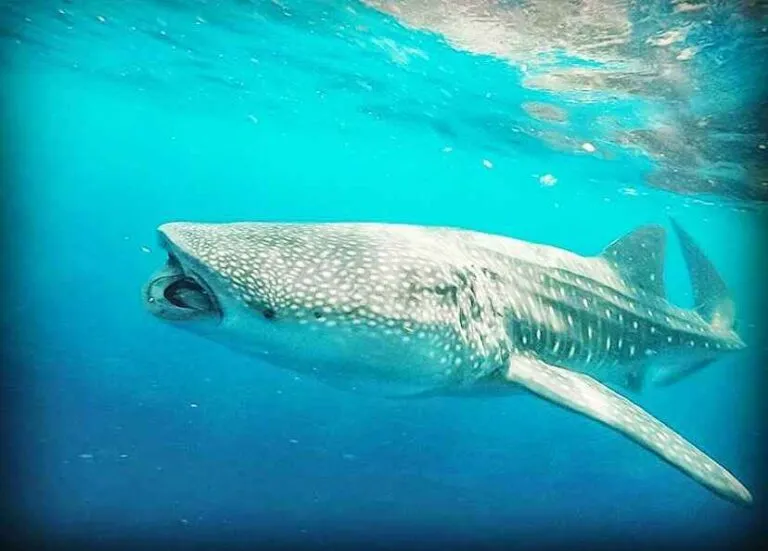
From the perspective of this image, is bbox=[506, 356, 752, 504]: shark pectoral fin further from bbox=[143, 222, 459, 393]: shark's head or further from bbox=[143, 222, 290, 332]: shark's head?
bbox=[143, 222, 290, 332]: shark's head

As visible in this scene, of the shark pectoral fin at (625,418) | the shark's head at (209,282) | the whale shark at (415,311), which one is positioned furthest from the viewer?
the shark pectoral fin at (625,418)

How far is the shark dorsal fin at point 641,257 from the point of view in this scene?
7574mm

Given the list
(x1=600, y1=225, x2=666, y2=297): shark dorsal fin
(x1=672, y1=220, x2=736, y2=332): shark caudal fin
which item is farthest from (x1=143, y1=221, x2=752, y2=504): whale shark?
(x1=672, y1=220, x2=736, y2=332): shark caudal fin

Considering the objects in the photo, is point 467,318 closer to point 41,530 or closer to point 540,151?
point 41,530

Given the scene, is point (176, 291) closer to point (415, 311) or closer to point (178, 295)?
point (178, 295)

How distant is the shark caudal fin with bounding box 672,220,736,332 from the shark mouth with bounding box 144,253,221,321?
7401 millimetres

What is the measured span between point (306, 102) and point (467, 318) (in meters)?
18.5

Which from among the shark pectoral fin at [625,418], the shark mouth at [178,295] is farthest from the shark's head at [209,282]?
the shark pectoral fin at [625,418]

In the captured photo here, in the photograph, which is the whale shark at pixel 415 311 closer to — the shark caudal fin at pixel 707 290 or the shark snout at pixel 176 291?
the shark snout at pixel 176 291

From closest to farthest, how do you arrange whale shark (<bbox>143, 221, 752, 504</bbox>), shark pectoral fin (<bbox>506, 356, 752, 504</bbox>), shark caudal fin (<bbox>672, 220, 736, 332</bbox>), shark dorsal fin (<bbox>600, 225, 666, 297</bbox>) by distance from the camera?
whale shark (<bbox>143, 221, 752, 504</bbox>)
shark pectoral fin (<bbox>506, 356, 752, 504</bbox>)
shark dorsal fin (<bbox>600, 225, 666, 297</bbox>)
shark caudal fin (<bbox>672, 220, 736, 332</bbox>)

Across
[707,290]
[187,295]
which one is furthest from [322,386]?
[187,295]

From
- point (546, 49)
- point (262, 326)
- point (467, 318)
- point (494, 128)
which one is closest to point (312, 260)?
point (262, 326)

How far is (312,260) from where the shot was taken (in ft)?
13.3

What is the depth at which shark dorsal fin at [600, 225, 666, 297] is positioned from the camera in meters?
7.57
